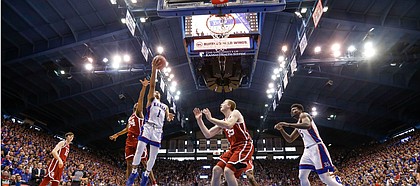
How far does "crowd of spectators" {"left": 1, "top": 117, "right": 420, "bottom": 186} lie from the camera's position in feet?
53.9

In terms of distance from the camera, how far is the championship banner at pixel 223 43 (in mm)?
9391

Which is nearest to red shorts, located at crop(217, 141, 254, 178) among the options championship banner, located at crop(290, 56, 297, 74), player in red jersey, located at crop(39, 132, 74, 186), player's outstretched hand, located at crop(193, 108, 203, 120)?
player's outstretched hand, located at crop(193, 108, 203, 120)

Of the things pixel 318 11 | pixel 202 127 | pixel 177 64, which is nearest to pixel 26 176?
pixel 177 64

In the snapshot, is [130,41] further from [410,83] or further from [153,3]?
[410,83]

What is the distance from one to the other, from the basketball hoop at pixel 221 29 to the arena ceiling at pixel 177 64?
10.4 ft

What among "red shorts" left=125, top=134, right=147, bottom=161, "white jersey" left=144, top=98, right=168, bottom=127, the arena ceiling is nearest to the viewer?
"white jersey" left=144, top=98, right=168, bottom=127

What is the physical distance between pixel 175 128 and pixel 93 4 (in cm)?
2557

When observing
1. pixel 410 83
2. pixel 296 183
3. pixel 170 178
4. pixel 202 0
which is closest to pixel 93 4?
pixel 202 0

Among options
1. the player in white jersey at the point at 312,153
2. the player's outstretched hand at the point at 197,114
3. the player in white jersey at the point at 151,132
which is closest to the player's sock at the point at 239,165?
the player's outstretched hand at the point at 197,114

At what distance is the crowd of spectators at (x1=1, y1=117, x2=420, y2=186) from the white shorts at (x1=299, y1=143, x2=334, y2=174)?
108 inches

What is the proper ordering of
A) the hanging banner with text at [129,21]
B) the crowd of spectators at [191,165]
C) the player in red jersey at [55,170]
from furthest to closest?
the crowd of spectators at [191,165] < the hanging banner with text at [129,21] < the player in red jersey at [55,170]

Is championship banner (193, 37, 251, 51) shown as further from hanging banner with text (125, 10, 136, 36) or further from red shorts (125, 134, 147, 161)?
red shorts (125, 134, 147, 161)

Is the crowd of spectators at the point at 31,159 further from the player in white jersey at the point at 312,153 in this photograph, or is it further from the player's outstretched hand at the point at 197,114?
the player in white jersey at the point at 312,153

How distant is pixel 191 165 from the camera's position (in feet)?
124
